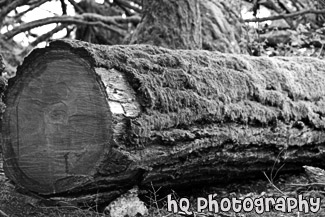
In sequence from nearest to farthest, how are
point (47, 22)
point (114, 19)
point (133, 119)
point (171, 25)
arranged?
point (133, 119)
point (171, 25)
point (47, 22)
point (114, 19)

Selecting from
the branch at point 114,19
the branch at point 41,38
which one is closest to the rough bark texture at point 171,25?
the branch at point 114,19

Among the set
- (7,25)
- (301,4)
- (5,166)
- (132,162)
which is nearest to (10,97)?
(5,166)

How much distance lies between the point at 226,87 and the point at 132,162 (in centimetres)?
108

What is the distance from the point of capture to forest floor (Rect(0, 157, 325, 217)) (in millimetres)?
3570

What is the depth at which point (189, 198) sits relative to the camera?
13.7 ft

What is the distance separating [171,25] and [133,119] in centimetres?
246

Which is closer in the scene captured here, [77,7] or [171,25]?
[171,25]

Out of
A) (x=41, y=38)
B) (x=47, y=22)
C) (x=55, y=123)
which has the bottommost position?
(x=41, y=38)

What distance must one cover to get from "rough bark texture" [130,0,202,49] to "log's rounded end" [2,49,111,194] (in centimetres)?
220

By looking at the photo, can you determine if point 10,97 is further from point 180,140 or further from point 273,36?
point 273,36

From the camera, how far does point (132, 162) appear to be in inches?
132

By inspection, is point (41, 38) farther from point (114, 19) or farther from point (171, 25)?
point (171, 25)

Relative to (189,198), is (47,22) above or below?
above

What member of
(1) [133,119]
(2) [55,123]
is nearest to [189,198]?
(1) [133,119]
